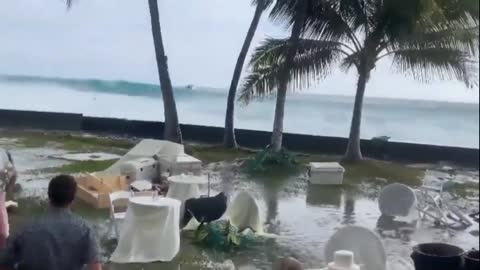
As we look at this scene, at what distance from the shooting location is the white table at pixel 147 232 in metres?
5.03

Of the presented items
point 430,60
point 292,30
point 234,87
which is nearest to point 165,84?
→ point 234,87

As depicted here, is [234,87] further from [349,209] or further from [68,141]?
[349,209]

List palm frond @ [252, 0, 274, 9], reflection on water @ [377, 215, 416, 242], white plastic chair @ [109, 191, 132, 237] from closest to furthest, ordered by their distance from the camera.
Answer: white plastic chair @ [109, 191, 132, 237] < reflection on water @ [377, 215, 416, 242] < palm frond @ [252, 0, 274, 9]

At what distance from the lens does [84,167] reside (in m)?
8.95

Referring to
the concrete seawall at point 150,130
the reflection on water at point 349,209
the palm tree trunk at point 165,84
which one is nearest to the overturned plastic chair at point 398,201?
the reflection on water at point 349,209

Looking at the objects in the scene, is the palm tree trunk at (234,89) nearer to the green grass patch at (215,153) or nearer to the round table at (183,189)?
the green grass patch at (215,153)

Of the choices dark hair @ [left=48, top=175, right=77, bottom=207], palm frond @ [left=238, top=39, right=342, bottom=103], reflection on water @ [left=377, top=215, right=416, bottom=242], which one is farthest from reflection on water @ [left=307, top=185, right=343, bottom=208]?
dark hair @ [left=48, top=175, right=77, bottom=207]

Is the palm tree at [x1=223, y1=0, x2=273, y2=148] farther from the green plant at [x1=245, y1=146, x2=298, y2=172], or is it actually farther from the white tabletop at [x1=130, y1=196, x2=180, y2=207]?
the white tabletop at [x1=130, y1=196, x2=180, y2=207]

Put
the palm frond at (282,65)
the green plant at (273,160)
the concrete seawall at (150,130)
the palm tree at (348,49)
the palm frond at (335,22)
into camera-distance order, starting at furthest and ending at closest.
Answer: the concrete seawall at (150,130) < the palm frond at (335,22) < the palm frond at (282,65) < the green plant at (273,160) < the palm tree at (348,49)

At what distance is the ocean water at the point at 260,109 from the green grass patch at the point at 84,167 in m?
1.13

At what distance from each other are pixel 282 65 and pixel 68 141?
11.9 ft

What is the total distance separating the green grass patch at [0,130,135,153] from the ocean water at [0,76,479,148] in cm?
49

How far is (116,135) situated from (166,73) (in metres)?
1.29

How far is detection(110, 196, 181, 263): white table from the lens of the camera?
503 centimetres
